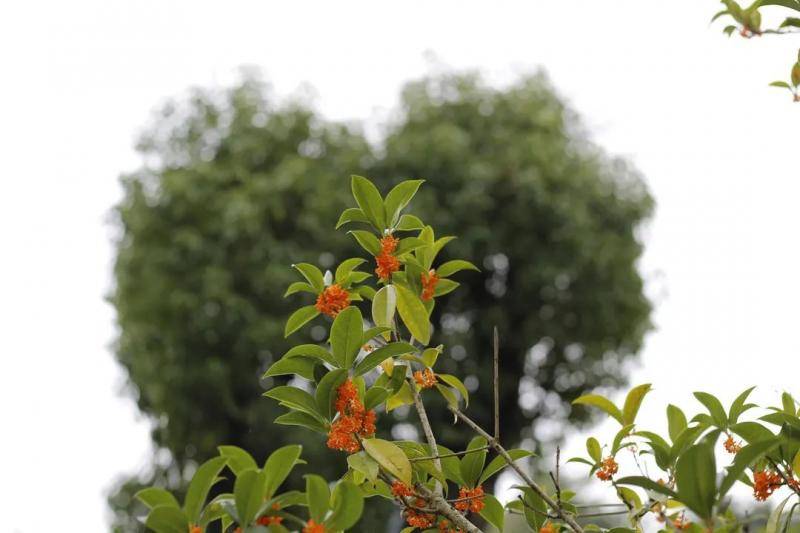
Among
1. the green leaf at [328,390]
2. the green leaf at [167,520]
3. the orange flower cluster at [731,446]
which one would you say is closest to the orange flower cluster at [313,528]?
the green leaf at [167,520]

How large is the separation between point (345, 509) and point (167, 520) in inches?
6.0

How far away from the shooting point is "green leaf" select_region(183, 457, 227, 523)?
0.74 meters

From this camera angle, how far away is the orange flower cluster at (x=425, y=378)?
116cm

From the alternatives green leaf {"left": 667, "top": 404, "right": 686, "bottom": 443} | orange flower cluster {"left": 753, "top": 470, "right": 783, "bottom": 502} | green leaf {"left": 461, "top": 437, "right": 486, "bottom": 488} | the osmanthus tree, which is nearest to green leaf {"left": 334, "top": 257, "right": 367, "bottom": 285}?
the osmanthus tree

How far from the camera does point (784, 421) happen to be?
1.02m

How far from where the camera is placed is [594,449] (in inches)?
49.4

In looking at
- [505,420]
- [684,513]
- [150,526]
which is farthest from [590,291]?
[150,526]

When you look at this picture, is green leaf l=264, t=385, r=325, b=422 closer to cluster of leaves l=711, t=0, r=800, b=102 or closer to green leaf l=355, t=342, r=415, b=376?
green leaf l=355, t=342, r=415, b=376

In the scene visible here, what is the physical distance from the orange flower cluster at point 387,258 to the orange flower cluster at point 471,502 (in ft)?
0.99

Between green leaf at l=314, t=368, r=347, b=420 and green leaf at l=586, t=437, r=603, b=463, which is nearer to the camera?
green leaf at l=314, t=368, r=347, b=420

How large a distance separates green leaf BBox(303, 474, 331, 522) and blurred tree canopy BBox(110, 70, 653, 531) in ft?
25.0

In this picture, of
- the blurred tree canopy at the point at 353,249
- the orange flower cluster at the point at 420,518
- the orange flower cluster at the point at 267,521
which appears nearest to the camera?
the orange flower cluster at the point at 267,521

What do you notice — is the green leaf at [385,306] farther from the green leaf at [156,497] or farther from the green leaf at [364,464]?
the green leaf at [156,497]

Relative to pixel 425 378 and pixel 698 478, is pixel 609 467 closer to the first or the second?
pixel 425 378
